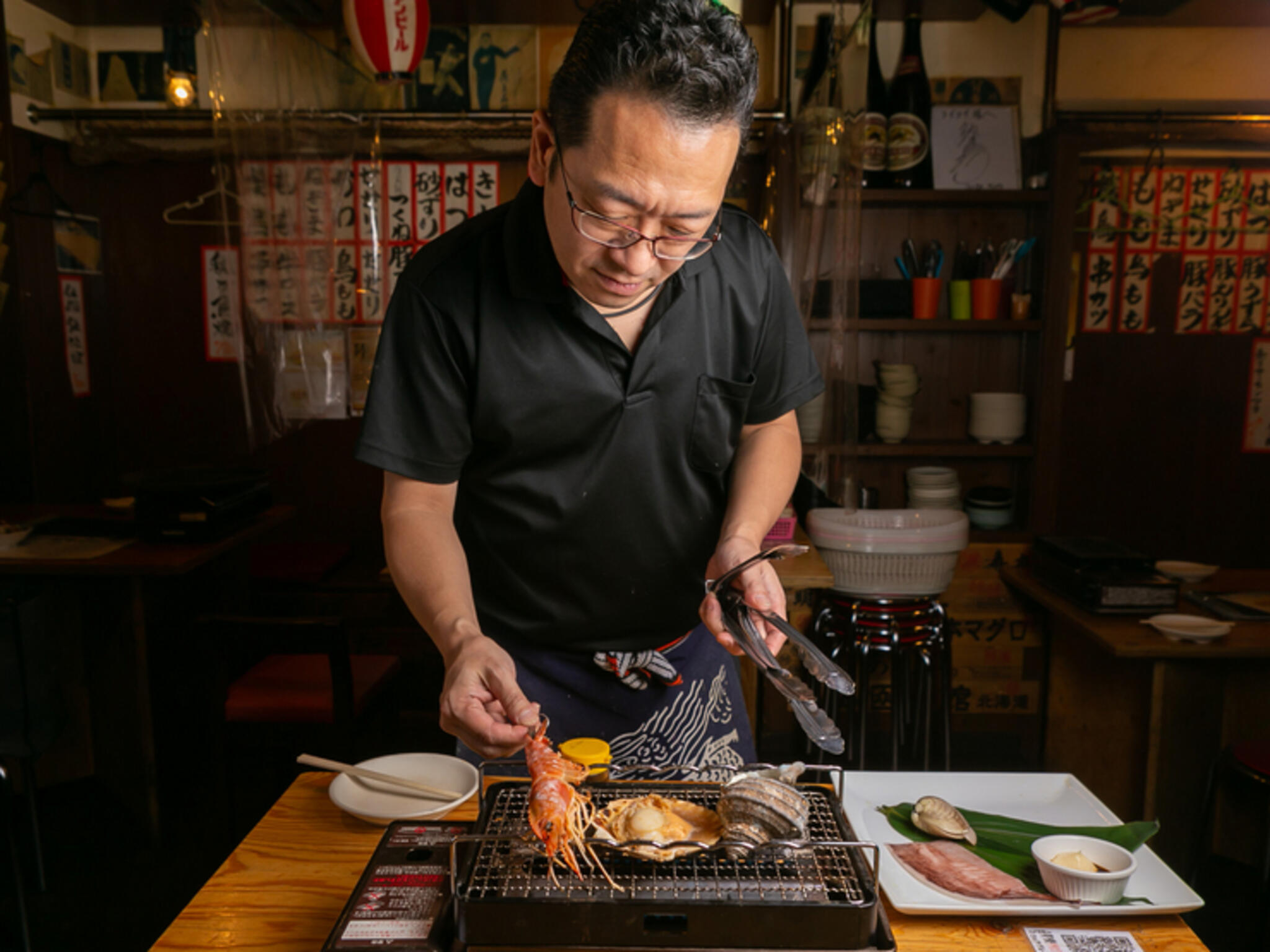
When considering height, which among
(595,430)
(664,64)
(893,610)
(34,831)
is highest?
(664,64)

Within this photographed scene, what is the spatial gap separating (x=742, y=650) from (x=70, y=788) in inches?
138

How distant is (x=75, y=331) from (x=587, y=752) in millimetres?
4745

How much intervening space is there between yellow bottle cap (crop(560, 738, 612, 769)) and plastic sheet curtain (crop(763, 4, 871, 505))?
8.25ft

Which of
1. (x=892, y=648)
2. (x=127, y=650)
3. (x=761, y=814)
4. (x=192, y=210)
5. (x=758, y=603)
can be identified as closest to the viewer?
(x=761, y=814)

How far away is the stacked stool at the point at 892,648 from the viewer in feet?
10.5

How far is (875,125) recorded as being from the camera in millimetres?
4445

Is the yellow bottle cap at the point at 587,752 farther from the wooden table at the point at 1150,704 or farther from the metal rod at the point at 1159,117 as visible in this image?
the metal rod at the point at 1159,117

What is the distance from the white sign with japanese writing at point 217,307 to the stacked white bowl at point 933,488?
3.61 m

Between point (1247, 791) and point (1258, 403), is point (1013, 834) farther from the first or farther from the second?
point (1258, 403)

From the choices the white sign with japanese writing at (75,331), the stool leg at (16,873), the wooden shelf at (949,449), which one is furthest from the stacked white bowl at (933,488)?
the white sign with japanese writing at (75,331)

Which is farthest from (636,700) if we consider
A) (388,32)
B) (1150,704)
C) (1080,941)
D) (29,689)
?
(388,32)

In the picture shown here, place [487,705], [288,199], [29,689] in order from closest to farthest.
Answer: [487,705]
[29,689]
[288,199]

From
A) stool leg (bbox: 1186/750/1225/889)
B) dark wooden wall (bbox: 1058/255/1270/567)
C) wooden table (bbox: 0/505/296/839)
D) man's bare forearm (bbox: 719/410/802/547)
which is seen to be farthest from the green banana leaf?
dark wooden wall (bbox: 1058/255/1270/567)

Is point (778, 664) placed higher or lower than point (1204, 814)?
higher
